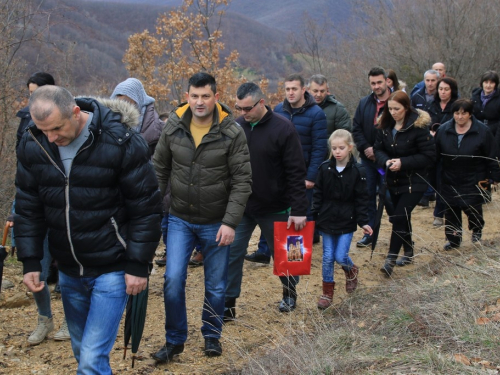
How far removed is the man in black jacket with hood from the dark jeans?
2709 millimetres

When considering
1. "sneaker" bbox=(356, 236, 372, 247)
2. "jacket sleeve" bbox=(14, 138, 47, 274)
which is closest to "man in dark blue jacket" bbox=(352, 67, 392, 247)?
"sneaker" bbox=(356, 236, 372, 247)

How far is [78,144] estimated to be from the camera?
137 inches

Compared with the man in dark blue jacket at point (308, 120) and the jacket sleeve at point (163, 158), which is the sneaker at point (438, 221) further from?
the jacket sleeve at point (163, 158)

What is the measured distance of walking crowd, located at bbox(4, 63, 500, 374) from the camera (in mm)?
3502

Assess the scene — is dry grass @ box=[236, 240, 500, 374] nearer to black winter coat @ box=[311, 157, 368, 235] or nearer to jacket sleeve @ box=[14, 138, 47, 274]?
black winter coat @ box=[311, 157, 368, 235]

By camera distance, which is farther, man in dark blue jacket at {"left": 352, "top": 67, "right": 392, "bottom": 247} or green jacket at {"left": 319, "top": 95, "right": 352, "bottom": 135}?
green jacket at {"left": 319, "top": 95, "right": 352, "bottom": 135}

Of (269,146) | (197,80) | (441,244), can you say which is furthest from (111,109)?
(441,244)

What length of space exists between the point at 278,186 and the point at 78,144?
2.56 metres

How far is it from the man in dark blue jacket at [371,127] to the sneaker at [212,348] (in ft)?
12.2

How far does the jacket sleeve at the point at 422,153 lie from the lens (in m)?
6.80

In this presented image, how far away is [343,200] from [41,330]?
3.23 meters

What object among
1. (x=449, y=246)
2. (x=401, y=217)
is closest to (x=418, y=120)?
(x=401, y=217)

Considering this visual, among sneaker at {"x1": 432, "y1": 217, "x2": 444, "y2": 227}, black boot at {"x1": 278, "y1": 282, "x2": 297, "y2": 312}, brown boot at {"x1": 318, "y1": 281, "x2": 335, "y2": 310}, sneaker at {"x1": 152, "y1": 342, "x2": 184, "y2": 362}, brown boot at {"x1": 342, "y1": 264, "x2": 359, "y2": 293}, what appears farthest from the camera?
sneaker at {"x1": 432, "y1": 217, "x2": 444, "y2": 227}

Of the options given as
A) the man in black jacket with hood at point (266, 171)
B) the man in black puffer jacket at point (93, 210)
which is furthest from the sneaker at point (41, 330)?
the man in black puffer jacket at point (93, 210)
